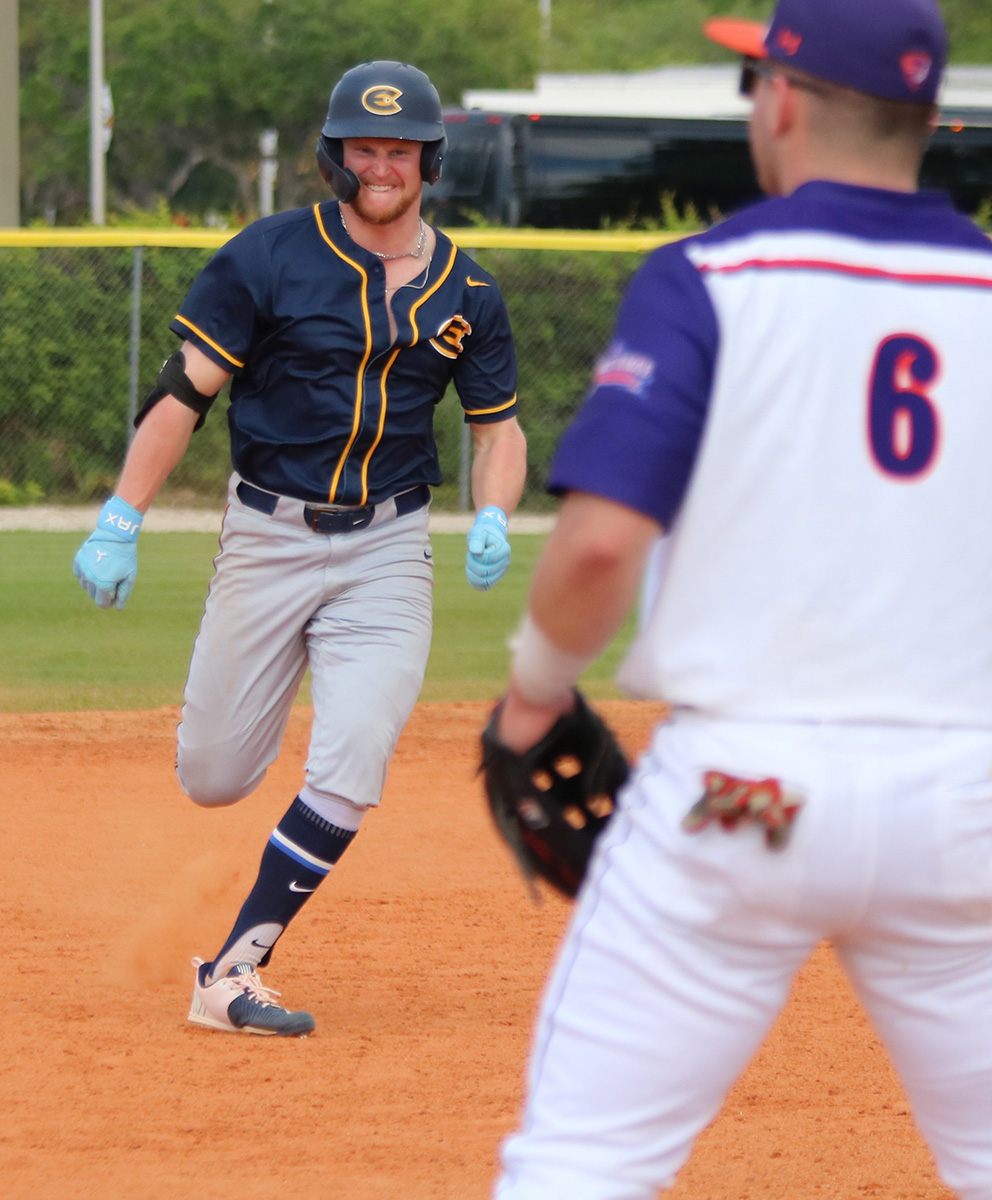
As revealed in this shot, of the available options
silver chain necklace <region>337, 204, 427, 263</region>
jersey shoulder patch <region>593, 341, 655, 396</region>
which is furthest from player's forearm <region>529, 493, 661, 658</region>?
silver chain necklace <region>337, 204, 427, 263</region>

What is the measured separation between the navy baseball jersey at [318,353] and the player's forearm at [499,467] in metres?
0.25

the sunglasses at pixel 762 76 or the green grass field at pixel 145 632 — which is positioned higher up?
the sunglasses at pixel 762 76

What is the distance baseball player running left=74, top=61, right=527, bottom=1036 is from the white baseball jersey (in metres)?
2.13

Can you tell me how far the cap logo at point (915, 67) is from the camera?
6.59 feet

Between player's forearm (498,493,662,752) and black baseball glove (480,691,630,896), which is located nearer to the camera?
player's forearm (498,493,662,752)

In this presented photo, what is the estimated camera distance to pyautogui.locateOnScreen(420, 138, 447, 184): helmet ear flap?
425 cm

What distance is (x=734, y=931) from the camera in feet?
6.43

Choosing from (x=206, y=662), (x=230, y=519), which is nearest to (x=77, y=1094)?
(x=206, y=662)

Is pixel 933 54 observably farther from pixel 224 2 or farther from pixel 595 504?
pixel 224 2

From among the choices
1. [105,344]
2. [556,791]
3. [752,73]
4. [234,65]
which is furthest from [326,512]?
[234,65]

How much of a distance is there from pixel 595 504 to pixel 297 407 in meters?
2.27

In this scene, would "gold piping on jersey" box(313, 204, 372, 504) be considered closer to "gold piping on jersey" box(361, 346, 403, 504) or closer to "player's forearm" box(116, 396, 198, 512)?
"gold piping on jersey" box(361, 346, 403, 504)

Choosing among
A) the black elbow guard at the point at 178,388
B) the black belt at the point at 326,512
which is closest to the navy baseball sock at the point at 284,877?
the black belt at the point at 326,512

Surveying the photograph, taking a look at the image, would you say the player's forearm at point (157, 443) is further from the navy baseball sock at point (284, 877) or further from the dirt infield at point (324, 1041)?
the dirt infield at point (324, 1041)
